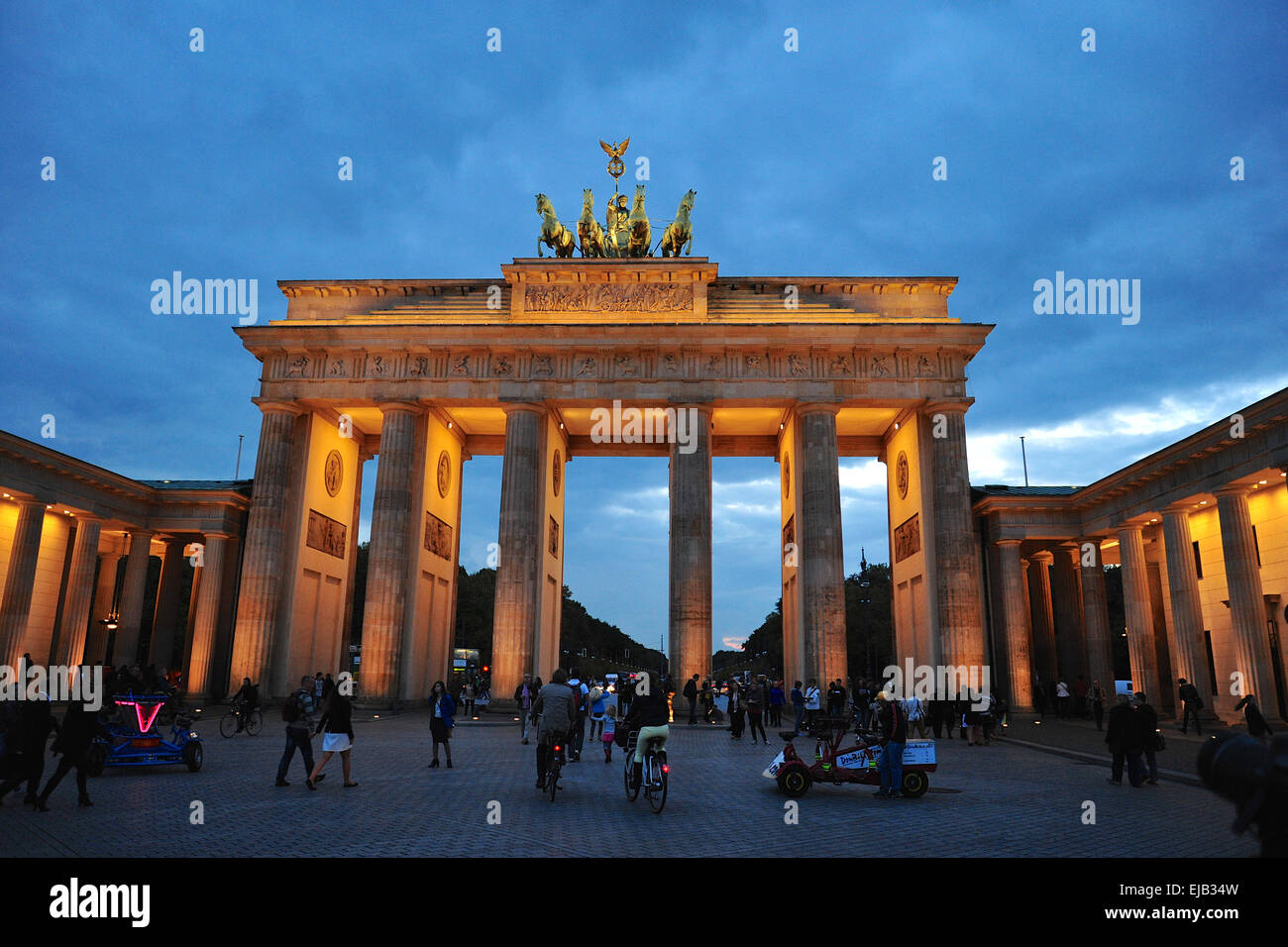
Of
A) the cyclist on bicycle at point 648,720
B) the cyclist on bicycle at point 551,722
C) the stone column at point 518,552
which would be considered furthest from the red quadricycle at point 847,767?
the stone column at point 518,552

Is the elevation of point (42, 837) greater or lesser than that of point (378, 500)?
lesser

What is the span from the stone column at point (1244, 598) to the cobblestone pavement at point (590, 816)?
12.5m

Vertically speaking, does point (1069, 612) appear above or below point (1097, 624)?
above

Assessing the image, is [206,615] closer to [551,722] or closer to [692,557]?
[692,557]

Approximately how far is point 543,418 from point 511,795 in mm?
25065

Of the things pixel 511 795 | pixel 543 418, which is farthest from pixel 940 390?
pixel 511 795

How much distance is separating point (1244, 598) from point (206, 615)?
133 feet

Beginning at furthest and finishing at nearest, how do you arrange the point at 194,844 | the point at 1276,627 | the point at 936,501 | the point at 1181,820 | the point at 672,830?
1. the point at 936,501
2. the point at 1276,627
3. the point at 1181,820
4. the point at 672,830
5. the point at 194,844

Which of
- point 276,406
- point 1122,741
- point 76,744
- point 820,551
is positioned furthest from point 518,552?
point 1122,741

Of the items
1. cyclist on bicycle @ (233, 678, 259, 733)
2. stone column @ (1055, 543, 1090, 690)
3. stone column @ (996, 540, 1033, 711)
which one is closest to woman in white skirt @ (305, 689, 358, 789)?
cyclist on bicycle @ (233, 678, 259, 733)

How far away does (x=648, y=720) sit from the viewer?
37.4 ft

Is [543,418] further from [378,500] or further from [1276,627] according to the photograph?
[1276,627]

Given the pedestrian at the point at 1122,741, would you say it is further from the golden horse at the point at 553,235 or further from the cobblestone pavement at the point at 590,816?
the golden horse at the point at 553,235

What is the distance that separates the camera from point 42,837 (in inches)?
337
